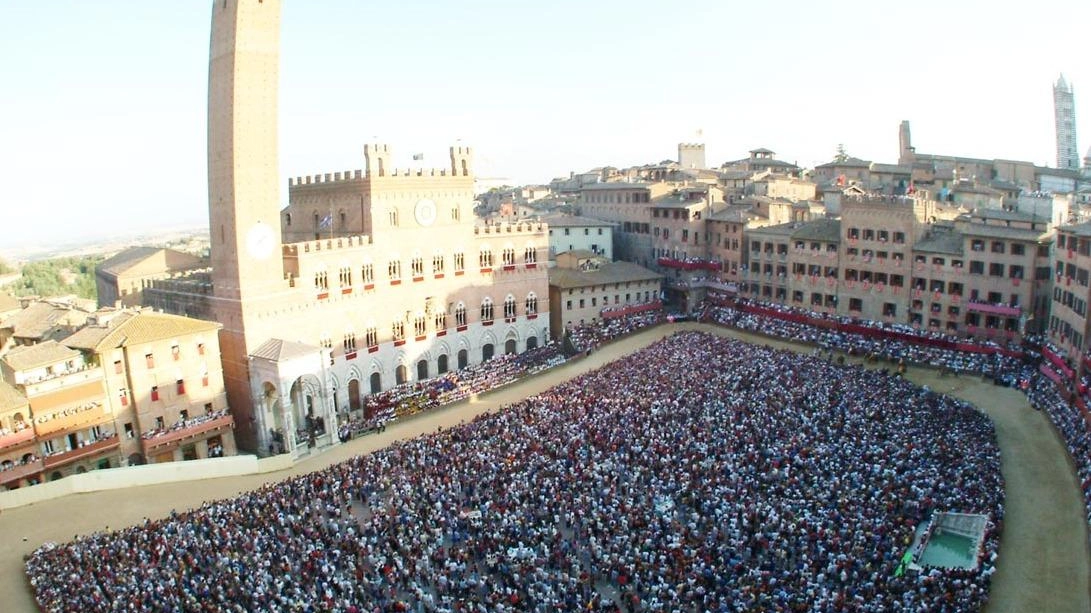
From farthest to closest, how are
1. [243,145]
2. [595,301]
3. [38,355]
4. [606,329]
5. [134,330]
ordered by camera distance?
[595,301]
[606,329]
[243,145]
[134,330]
[38,355]

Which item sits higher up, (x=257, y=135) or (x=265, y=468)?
(x=257, y=135)

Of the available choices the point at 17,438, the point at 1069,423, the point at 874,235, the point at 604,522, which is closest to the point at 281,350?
the point at 17,438

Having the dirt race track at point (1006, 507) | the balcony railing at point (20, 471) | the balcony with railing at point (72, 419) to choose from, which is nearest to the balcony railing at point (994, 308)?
the dirt race track at point (1006, 507)

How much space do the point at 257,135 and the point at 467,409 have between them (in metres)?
19.8

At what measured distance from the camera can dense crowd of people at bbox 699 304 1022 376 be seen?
44.2 metres

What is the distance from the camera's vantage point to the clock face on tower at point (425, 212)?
54812 mm

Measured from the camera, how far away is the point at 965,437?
3431cm

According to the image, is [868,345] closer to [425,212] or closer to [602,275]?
[602,275]

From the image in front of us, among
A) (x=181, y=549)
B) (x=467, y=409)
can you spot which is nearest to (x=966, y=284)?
(x=467, y=409)

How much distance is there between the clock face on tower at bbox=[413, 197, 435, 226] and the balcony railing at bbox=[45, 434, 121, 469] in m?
23.7

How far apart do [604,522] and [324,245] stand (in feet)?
93.9

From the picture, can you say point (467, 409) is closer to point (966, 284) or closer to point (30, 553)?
point (30, 553)

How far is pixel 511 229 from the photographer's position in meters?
59.7

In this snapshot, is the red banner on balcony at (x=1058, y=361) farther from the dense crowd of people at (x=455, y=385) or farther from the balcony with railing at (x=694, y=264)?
the dense crowd of people at (x=455, y=385)
